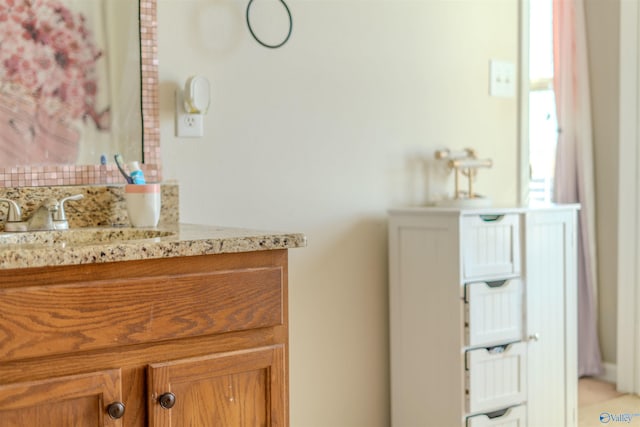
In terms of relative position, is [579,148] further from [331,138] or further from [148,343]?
[148,343]

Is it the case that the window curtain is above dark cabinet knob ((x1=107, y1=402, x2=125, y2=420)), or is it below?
above

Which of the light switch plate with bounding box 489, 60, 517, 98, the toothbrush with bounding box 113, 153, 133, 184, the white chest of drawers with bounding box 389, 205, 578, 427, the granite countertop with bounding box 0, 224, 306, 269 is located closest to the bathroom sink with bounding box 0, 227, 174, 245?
the granite countertop with bounding box 0, 224, 306, 269

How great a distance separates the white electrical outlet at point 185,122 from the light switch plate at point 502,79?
44.2 inches

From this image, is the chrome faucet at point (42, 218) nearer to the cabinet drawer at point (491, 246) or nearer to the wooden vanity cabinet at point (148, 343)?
the wooden vanity cabinet at point (148, 343)

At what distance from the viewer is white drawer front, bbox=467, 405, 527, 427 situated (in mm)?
2028

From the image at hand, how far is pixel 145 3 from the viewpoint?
5.82ft

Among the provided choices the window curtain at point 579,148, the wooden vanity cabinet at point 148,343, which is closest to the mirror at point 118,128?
the wooden vanity cabinet at point 148,343

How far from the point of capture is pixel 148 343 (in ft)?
4.05

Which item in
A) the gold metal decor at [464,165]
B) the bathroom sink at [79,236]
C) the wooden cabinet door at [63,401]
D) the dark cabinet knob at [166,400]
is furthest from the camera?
the gold metal decor at [464,165]

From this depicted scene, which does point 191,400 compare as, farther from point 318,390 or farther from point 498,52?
point 498,52

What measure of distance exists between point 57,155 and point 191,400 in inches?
27.5

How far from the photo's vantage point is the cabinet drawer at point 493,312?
2008mm

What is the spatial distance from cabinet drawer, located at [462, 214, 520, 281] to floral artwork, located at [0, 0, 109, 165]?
98 centimetres

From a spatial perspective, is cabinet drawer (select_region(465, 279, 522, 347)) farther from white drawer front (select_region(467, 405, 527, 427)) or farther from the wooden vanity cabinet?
the wooden vanity cabinet
